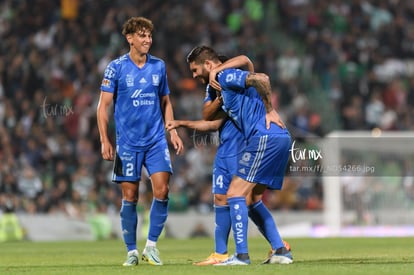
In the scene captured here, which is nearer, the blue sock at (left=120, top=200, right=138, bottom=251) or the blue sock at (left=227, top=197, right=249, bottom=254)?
the blue sock at (left=227, top=197, right=249, bottom=254)

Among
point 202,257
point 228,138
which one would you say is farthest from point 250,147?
point 202,257

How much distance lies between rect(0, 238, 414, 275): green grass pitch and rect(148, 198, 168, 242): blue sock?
28 cm

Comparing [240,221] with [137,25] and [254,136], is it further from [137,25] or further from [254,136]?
[137,25]

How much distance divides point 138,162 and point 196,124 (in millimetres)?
677

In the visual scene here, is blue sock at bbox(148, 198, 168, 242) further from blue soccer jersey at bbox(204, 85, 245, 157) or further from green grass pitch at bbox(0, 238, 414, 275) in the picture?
blue soccer jersey at bbox(204, 85, 245, 157)

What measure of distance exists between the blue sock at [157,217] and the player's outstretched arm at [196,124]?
740mm

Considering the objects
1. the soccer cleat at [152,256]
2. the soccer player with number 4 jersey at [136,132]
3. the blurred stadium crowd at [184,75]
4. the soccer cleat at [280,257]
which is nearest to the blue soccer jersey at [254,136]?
the soccer cleat at [280,257]

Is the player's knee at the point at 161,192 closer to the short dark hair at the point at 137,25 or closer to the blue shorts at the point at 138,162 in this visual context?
the blue shorts at the point at 138,162

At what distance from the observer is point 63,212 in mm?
20125

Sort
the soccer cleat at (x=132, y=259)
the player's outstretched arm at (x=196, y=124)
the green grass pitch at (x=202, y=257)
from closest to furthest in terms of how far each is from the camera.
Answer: the green grass pitch at (x=202, y=257) < the player's outstretched arm at (x=196, y=124) < the soccer cleat at (x=132, y=259)

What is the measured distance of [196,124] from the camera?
10133 millimetres

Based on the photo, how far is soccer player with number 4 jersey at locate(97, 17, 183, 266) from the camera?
10320 mm

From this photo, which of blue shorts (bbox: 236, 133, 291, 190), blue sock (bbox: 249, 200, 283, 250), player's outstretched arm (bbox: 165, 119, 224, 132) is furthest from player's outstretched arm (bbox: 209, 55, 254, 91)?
blue sock (bbox: 249, 200, 283, 250)

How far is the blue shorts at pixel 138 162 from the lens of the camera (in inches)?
407
